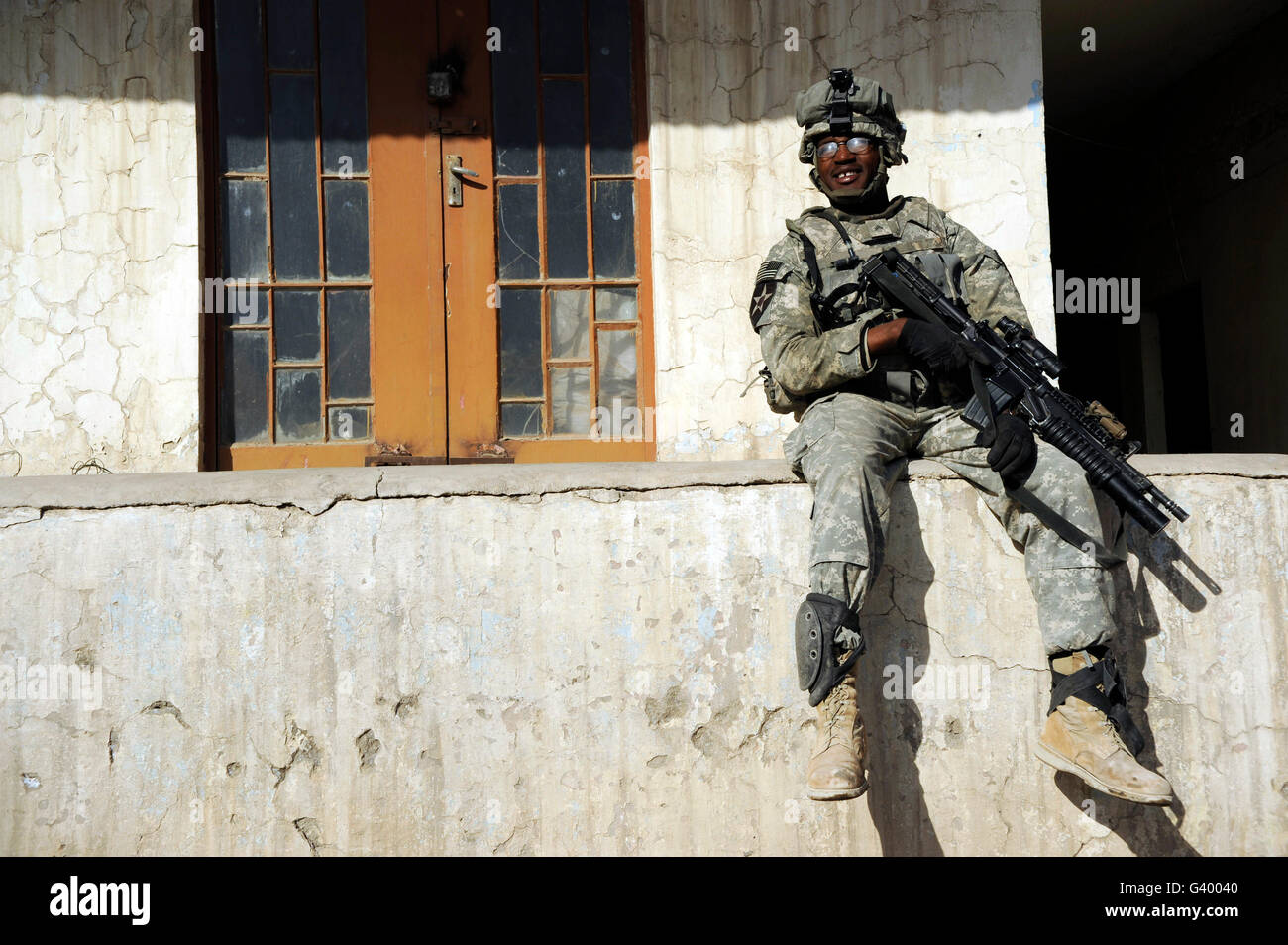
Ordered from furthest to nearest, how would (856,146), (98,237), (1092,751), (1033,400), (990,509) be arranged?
(98,237) < (856,146) < (990,509) < (1033,400) < (1092,751)

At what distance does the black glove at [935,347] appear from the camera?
9.54ft

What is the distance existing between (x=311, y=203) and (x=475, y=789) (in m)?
2.47

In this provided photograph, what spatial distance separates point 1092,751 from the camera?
8.46ft

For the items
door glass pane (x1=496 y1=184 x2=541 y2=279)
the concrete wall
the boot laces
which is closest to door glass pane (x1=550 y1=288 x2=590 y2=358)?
door glass pane (x1=496 y1=184 x2=541 y2=279)

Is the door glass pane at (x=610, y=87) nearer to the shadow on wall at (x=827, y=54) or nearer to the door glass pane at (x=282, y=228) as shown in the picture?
the shadow on wall at (x=827, y=54)

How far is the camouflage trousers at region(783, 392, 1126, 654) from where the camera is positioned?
2.69 meters

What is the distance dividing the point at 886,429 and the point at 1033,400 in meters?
0.37

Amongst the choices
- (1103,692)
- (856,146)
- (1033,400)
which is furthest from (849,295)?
(1103,692)

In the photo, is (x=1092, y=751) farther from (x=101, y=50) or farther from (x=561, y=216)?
(x=101, y=50)

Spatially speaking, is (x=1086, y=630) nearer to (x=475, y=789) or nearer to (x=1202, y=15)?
(x=475, y=789)

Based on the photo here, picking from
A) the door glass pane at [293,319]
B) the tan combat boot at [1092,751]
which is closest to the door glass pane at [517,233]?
the door glass pane at [293,319]

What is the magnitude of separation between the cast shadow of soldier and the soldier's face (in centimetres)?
92

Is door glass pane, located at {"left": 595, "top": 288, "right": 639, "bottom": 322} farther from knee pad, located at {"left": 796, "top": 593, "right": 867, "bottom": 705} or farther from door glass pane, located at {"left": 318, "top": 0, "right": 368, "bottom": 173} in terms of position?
knee pad, located at {"left": 796, "top": 593, "right": 867, "bottom": 705}

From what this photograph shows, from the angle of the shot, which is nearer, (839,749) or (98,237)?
(839,749)
